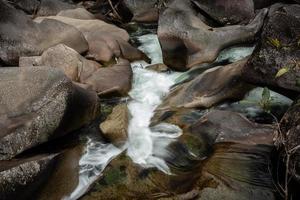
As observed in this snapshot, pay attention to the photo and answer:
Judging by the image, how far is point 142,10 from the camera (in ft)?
39.2

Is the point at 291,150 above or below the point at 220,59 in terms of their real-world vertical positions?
above

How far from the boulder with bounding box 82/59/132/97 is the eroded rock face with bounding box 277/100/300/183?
11.1 feet

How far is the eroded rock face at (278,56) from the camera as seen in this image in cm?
616

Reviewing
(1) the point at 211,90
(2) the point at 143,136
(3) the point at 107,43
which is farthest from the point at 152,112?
(3) the point at 107,43

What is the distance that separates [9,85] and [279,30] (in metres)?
4.27

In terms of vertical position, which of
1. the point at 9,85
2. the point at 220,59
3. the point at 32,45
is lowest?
the point at 220,59

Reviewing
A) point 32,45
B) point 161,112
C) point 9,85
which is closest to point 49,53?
point 32,45

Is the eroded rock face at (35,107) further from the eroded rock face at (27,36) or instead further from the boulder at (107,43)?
the boulder at (107,43)

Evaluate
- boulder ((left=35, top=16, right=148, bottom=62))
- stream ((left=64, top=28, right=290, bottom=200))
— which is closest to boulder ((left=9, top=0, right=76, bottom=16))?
boulder ((left=35, top=16, right=148, bottom=62))

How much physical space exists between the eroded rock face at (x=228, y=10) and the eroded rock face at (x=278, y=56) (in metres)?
3.75

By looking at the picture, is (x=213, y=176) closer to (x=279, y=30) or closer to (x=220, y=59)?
(x=279, y=30)

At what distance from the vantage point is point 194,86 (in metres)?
7.36

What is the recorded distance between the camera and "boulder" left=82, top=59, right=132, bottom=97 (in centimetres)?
752

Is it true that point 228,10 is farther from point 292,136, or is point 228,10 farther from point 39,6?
point 292,136
